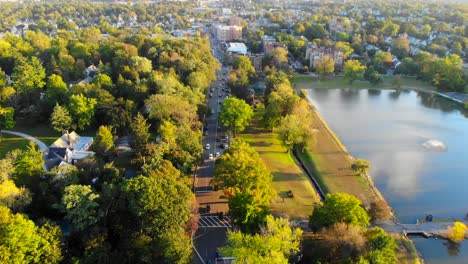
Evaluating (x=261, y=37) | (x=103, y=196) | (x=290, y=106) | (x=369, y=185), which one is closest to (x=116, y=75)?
(x=290, y=106)

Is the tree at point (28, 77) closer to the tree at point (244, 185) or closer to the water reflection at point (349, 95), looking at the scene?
the tree at point (244, 185)

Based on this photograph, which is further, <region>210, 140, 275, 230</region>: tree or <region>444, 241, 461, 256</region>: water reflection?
<region>444, 241, 461, 256</region>: water reflection

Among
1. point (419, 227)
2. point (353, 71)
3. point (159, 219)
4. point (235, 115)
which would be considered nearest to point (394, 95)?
point (353, 71)

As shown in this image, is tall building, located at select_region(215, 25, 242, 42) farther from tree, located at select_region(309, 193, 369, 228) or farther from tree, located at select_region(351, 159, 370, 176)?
tree, located at select_region(309, 193, 369, 228)

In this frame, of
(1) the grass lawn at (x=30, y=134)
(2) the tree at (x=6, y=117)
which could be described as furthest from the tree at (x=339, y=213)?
(2) the tree at (x=6, y=117)

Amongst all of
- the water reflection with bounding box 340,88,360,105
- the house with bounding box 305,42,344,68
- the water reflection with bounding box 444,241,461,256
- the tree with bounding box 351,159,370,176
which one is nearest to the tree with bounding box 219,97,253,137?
the tree with bounding box 351,159,370,176

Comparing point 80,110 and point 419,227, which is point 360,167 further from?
point 80,110
